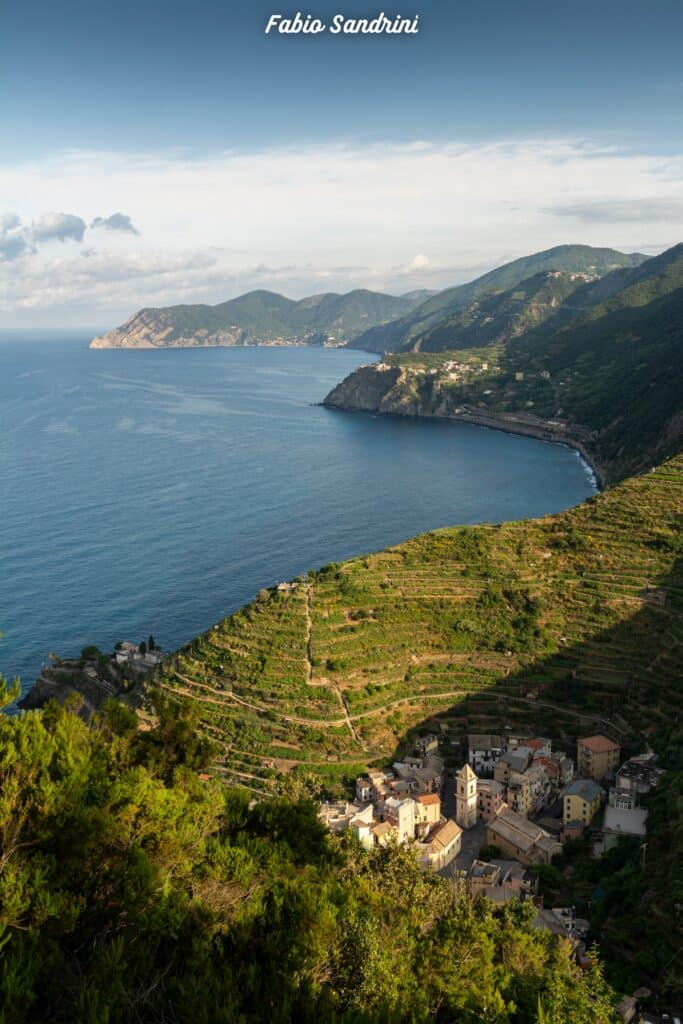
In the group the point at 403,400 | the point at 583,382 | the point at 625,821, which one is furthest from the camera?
the point at 403,400

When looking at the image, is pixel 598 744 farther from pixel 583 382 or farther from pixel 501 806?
pixel 583 382

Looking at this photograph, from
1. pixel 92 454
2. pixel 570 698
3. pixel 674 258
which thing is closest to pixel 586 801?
pixel 570 698

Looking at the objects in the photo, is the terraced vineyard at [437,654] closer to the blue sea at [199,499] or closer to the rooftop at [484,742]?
the rooftop at [484,742]

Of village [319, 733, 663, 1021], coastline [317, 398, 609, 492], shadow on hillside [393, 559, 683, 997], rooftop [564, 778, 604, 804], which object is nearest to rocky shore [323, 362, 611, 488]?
coastline [317, 398, 609, 492]

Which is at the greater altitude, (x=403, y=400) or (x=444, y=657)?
(x=403, y=400)

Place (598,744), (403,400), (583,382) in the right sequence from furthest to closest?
(403,400)
(583,382)
(598,744)

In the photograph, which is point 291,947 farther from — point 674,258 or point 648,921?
point 674,258

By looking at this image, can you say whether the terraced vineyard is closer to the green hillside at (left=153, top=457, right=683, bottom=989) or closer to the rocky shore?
the green hillside at (left=153, top=457, right=683, bottom=989)

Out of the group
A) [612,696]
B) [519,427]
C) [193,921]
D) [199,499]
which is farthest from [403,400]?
[193,921]
